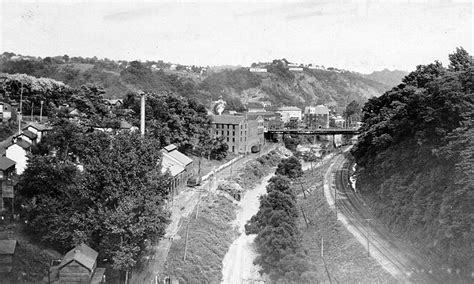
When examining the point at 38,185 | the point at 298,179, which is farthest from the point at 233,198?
the point at 38,185

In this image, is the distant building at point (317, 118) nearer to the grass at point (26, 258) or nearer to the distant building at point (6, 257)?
the grass at point (26, 258)

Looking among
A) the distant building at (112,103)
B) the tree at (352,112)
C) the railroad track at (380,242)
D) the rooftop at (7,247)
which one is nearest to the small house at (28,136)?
the rooftop at (7,247)

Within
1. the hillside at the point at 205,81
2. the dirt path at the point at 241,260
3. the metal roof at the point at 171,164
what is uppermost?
the hillside at the point at 205,81

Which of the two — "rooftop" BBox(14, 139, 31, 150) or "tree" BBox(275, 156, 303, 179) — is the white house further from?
"tree" BBox(275, 156, 303, 179)

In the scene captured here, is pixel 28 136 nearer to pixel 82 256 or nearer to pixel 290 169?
pixel 82 256

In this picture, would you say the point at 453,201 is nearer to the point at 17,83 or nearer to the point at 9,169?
the point at 9,169

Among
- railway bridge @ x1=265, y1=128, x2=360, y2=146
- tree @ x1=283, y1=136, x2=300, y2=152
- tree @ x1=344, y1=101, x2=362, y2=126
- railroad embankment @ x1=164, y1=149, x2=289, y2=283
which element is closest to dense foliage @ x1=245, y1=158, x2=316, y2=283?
railroad embankment @ x1=164, y1=149, x2=289, y2=283

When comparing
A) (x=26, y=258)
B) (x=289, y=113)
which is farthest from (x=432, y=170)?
(x=289, y=113)
